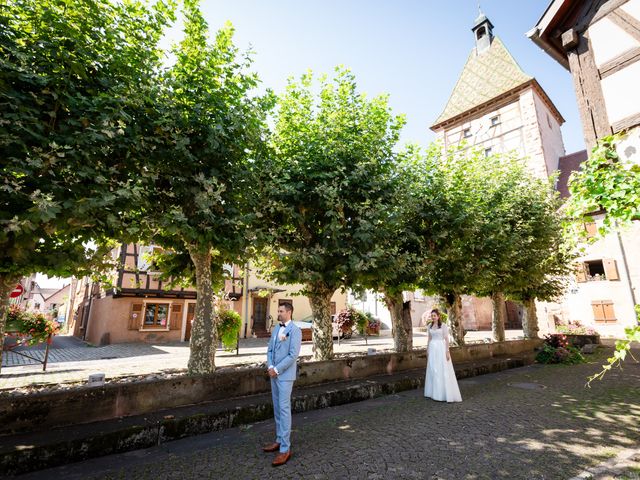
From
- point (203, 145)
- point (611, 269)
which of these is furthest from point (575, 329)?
point (203, 145)

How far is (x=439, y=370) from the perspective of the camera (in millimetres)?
8156

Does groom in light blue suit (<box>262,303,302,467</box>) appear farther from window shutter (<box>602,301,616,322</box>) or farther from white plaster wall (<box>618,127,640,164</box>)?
window shutter (<box>602,301,616,322</box>)

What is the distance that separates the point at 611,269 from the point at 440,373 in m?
21.6

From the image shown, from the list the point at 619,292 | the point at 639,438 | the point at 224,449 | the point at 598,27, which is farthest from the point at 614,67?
the point at 619,292

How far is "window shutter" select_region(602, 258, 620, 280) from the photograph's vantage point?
22.1 meters

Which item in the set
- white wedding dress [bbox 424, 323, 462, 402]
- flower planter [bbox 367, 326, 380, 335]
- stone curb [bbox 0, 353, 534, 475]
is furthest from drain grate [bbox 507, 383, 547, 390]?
flower planter [bbox 367, 326, 380, 335]

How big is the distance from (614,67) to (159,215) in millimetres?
11073

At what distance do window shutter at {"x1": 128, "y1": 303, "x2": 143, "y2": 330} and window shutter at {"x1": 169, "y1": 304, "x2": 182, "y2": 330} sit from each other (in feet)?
6.40

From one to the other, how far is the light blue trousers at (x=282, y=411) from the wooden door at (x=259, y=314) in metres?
22.6

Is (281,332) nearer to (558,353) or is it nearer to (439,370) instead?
(439,370)

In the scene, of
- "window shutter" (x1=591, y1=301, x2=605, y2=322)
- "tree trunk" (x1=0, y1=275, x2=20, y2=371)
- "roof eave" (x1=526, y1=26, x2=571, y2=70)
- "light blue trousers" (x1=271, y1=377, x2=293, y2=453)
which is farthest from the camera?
"window shutter" (x1=591, y1=301, x2=605, y2=322)

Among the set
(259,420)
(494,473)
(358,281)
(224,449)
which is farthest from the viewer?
(358,281)

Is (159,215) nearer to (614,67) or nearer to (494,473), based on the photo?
(494,473)

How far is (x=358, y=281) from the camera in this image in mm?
9445
